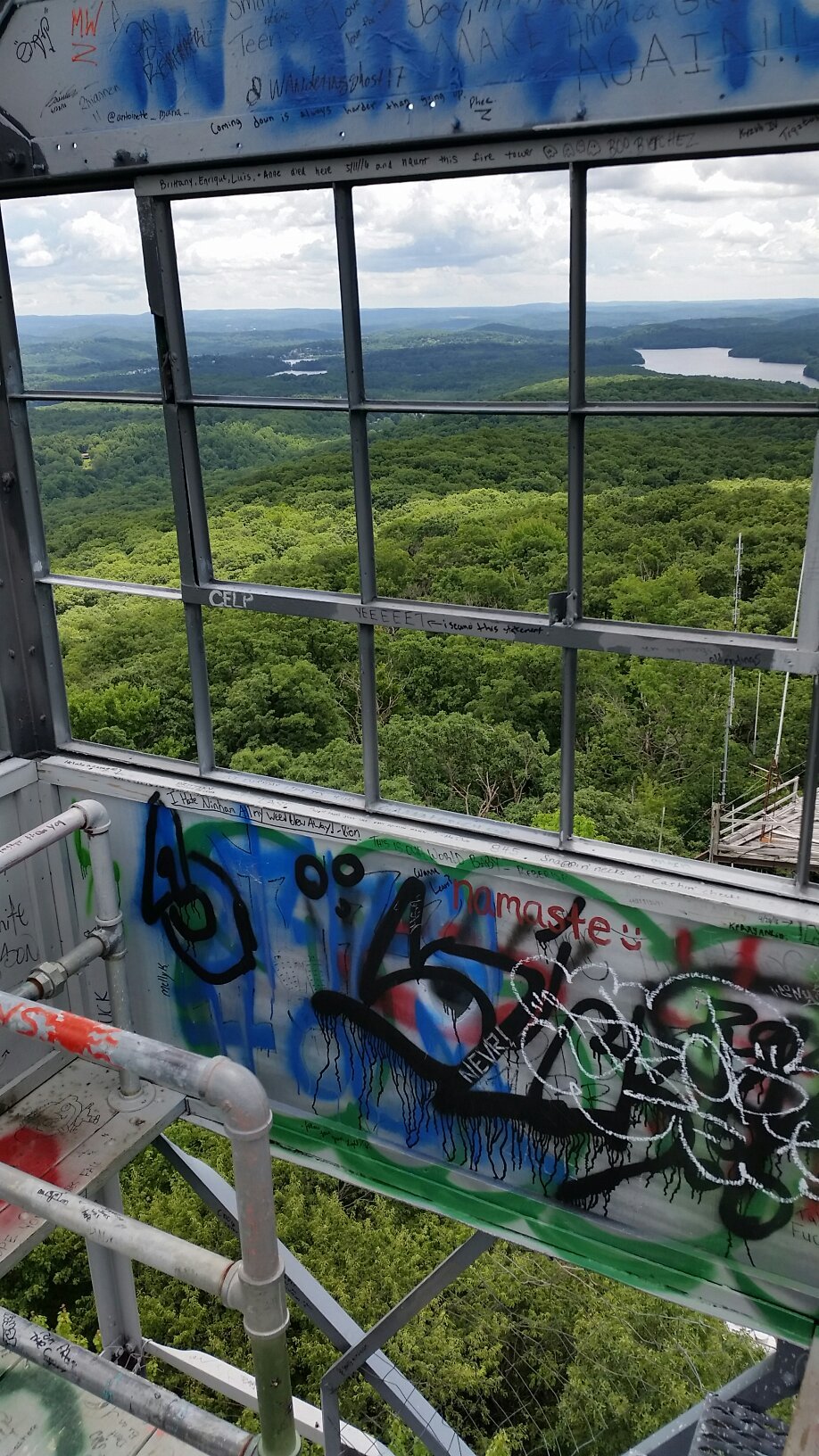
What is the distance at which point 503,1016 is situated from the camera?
3.78 metres

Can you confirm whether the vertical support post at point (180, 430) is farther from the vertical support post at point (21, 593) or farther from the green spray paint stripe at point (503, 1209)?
the green spray paint stripe at point (503, 1209)

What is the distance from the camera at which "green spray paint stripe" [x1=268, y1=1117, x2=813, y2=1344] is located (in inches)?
138

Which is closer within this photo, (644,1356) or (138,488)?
(644,1356)

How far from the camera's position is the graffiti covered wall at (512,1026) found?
3.37 m

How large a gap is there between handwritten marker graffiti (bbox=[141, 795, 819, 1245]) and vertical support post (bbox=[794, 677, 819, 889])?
22 centimetres

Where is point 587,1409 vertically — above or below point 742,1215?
below

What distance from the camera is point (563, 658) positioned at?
3357mm

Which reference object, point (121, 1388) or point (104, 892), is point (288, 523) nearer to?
point (104, 892)

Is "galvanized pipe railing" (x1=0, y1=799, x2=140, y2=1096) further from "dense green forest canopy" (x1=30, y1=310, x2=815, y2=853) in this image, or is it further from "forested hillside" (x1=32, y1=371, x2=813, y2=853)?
"forested hillside" (x1=32, y1=371, x2=813, y2=853)

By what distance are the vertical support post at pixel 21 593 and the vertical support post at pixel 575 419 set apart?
218cm

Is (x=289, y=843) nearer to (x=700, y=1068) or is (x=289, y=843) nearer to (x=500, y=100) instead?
(x=700, y=1068)

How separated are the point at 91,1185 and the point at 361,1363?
2.17 m

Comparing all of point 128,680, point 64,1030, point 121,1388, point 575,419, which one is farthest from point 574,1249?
point 128,680

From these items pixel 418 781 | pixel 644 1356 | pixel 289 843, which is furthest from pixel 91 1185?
pixel 418 781
